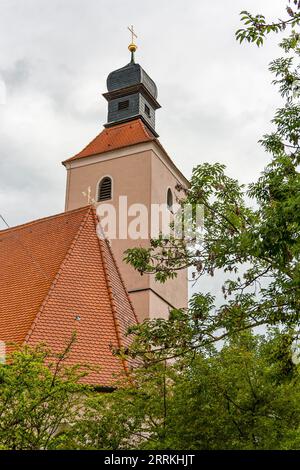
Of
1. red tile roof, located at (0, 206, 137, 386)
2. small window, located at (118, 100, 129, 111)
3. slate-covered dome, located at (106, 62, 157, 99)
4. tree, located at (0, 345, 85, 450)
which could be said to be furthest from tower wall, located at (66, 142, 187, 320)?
tree, located at (0, 345, 85, 450)

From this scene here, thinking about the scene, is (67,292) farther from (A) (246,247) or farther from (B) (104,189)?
(B) (104,189)

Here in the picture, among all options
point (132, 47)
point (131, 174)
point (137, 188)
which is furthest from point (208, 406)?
point (132, 47)

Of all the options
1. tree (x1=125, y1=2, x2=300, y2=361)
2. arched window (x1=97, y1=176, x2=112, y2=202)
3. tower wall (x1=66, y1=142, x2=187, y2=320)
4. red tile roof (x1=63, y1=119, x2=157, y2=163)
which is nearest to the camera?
tree (x1=125, y1=2, x2=300, y2=361)

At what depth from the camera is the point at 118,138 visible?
2208cm

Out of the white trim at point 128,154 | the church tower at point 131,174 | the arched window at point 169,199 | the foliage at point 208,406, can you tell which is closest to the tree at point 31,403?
the foliage at point 208,406

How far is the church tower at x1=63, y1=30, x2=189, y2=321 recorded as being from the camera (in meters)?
18.8

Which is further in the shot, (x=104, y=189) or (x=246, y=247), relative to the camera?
(x=104, y=189)

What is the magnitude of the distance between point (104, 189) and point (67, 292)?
10.1m

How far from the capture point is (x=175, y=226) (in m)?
7.23

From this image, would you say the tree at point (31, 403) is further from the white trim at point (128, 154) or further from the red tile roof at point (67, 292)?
the white trim at point (128, 154)

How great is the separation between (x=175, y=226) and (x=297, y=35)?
7.81 ft

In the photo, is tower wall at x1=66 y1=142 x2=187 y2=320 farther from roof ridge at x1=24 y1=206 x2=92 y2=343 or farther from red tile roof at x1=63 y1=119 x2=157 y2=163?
roof ridge at x1=24 y1=206 x2=92 y2=343

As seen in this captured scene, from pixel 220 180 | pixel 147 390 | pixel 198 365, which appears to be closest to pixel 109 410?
pixel 147 390

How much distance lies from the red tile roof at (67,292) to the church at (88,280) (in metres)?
0.02
